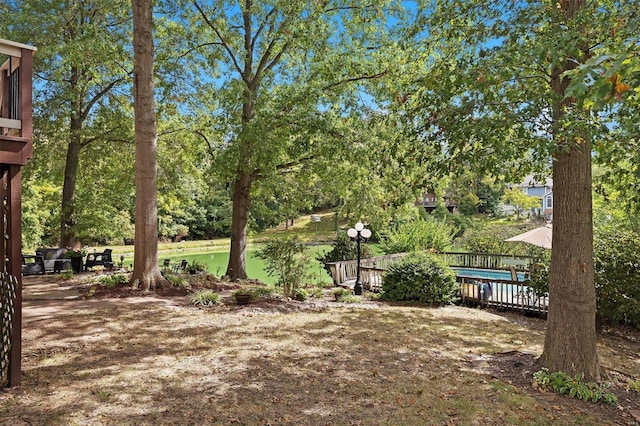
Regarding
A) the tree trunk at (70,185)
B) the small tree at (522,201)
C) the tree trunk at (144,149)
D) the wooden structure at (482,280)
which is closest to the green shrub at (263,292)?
the tree trunk at (144,149)

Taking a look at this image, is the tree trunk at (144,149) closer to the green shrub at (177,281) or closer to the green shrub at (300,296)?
the green shrub at (177,281)

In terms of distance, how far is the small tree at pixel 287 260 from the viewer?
10.1 m

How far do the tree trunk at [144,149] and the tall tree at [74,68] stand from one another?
69.7 inches

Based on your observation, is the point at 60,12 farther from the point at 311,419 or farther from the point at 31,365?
the point at 311,419

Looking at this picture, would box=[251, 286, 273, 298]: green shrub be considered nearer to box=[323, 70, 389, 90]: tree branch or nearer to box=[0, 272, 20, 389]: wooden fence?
box=[0, 272, 20, 389]: wooden fence

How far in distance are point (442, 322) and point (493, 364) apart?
Result: 246 centimetres

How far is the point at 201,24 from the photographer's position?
13.5 meters

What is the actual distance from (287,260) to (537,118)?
670 cm

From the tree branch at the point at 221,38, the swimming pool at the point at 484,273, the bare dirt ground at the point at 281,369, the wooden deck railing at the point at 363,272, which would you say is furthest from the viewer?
the swimming pool at the point at 484,273

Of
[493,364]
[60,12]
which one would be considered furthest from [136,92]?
[493,364]

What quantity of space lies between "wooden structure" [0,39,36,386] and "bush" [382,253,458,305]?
25.5ft

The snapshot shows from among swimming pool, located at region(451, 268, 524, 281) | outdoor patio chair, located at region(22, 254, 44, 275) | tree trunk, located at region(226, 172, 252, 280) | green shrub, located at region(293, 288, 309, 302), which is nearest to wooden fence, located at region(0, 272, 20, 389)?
green shrub, located at region(293, 288, 309, 302)

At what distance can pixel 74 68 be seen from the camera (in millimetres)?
14547

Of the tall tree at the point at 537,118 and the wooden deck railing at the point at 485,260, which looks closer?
the tall tree at the point at 537,118
